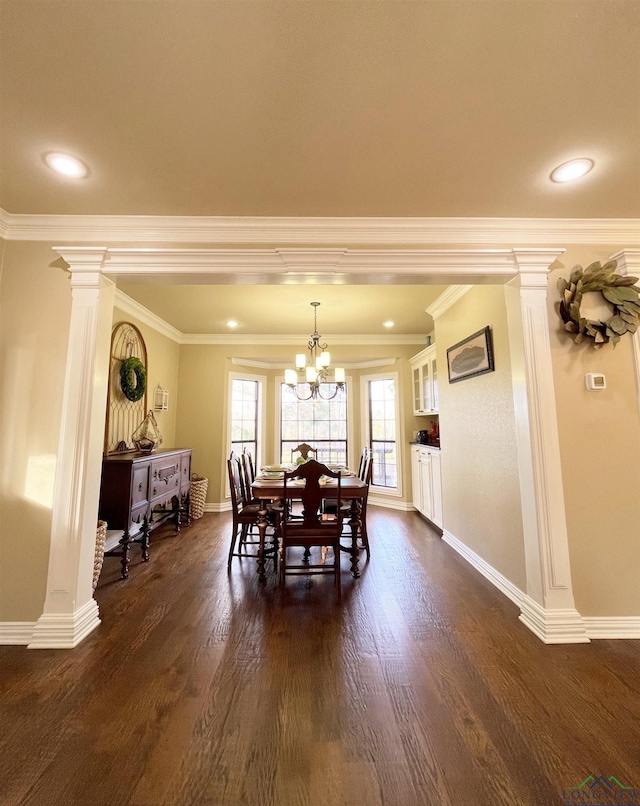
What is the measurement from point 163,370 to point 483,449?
421cm

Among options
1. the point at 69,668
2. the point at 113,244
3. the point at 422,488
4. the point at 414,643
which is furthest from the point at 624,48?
the point at 422,488

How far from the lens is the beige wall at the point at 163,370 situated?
4402mm

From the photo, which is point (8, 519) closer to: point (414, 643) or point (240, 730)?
point (240, 730)

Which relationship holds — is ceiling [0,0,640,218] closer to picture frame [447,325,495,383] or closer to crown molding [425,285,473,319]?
picture frame [447,325,495,383]

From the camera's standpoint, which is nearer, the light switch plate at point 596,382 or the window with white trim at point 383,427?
the light switch plate at point 596,382

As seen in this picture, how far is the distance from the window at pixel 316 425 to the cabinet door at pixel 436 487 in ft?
6.41

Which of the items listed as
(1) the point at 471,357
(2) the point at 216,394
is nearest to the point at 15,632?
(2) the point at 216,394

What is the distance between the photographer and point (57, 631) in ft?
6.48

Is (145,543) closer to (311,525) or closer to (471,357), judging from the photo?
(311,525)

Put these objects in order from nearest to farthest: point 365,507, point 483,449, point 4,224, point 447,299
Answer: point 4,224 → point 483,449 → point 365,507 → point 447,299

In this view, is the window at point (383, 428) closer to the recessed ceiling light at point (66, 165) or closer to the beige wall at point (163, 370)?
the beige wall at point (163, 370)

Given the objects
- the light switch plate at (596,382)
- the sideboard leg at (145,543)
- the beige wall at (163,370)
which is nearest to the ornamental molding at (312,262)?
the light switch plate at (596,382)

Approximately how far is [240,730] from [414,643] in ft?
3.39

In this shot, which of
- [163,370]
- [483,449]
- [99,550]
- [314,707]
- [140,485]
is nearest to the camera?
[314,707]
